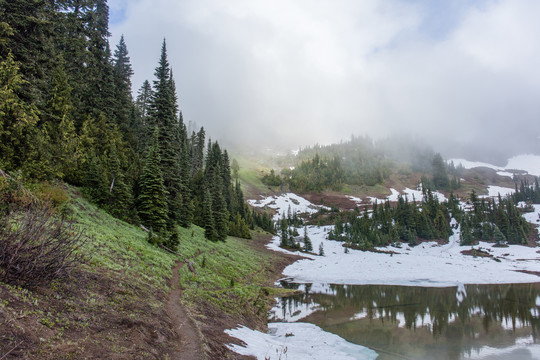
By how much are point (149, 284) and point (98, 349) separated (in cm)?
855

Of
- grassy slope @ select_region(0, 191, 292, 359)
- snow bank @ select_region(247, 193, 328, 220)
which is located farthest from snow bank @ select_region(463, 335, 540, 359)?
snow bank @ select_region(247, 193, 328, 220)

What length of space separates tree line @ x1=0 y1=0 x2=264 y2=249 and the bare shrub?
5.39 m

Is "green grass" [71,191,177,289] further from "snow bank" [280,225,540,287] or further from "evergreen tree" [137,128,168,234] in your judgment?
"snow bank" [280,225,540,287]

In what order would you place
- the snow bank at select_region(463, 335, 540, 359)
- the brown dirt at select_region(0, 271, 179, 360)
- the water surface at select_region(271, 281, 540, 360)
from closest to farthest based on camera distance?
the brown dirt at select_region(0, 271, 179, 360) < the snow bank at select_region(463, 335, 540, 359) < the water surface at select_region(271, 281, 540, 360)

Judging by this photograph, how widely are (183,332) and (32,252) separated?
5964 millimetres

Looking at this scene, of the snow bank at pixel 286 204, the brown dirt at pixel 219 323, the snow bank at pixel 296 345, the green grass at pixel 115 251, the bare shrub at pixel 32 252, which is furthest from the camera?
the snow bank at pixel 286 204

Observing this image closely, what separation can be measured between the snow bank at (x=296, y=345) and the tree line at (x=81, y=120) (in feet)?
40.2

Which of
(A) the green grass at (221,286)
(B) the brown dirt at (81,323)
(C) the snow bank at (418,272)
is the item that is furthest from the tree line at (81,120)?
(C) the snow bank at (418,272)

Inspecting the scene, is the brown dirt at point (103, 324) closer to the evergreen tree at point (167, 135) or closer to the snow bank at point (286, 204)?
the evergreen tree at point (167, 135)

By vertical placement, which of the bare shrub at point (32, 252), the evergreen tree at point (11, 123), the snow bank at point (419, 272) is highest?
the evergreen tree at point (11, 123)

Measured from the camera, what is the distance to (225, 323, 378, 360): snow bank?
12.5 metres

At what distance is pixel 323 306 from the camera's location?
2611cm

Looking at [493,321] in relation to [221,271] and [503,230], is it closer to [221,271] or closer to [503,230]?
[221,271]

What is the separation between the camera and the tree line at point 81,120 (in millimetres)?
17500
